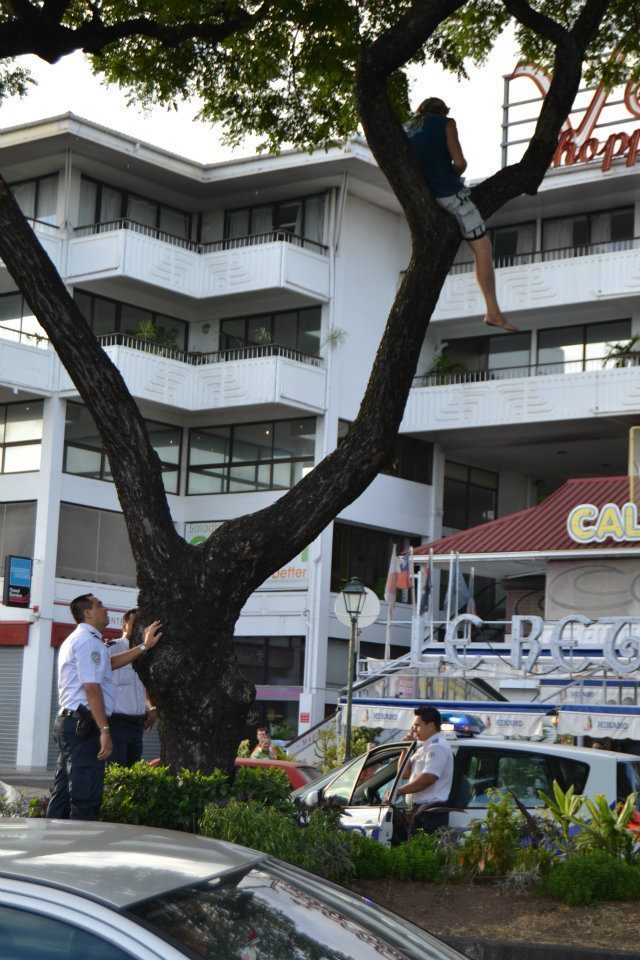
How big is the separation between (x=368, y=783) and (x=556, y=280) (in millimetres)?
26718

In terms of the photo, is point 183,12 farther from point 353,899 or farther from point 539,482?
point 539,482

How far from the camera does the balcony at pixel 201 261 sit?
3706 cm

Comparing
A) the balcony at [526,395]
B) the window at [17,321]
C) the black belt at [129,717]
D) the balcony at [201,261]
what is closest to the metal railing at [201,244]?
the balcony at [201,261]

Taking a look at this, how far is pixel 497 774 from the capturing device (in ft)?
39.7

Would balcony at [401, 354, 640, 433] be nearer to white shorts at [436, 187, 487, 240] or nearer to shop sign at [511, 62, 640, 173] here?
shop sign at [511, 62, 640, 173]

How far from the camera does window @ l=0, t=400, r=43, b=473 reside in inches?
1467

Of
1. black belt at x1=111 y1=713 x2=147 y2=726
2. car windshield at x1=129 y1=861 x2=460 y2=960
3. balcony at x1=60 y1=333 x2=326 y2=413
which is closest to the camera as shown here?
car windshield at x1=129 y1=861 x2=460 y2=960

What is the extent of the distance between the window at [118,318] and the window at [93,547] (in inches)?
185

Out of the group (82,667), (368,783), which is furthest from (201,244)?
(82,667)

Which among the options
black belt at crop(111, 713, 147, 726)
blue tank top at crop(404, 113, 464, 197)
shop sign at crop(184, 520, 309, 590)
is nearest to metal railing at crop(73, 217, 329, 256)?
shop sign at crop(184, 520, 309, 590)

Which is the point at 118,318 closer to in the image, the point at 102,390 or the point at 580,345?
the point at 580,345

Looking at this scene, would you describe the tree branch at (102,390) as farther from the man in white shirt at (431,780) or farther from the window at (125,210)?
the window at (125,210)

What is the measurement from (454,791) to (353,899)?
27.4 ft

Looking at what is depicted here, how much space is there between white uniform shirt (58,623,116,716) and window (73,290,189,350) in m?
28.4
